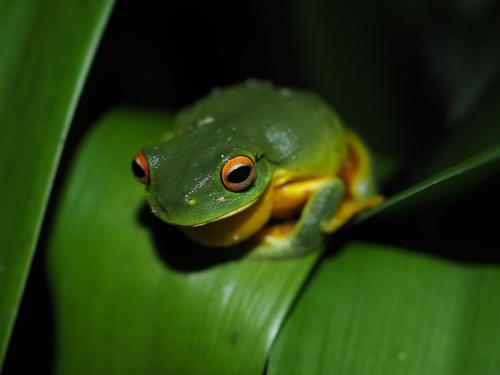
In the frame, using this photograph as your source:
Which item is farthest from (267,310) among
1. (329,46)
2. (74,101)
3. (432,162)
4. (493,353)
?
(329,46)

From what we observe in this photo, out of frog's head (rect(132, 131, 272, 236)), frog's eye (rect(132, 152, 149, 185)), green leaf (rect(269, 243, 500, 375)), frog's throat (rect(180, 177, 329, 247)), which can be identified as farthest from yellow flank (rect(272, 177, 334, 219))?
frog's eye (rect(132, 152, 149, 185))

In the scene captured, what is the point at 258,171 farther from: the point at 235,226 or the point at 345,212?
the point at 345,212

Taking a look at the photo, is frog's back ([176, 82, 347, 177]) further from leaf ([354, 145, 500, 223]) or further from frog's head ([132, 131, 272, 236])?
leaf ([354, 145, 500, 223])

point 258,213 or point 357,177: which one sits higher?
point 258,213

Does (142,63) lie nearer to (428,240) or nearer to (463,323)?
(428,240)

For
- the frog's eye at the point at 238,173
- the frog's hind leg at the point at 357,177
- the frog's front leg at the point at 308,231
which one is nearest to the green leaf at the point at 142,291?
the frog's front leg at the point at 308,231

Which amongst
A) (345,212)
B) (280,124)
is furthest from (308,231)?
(280,124)

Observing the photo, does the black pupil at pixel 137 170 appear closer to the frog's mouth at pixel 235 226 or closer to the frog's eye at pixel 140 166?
the frog's eye at pixel 140 166
